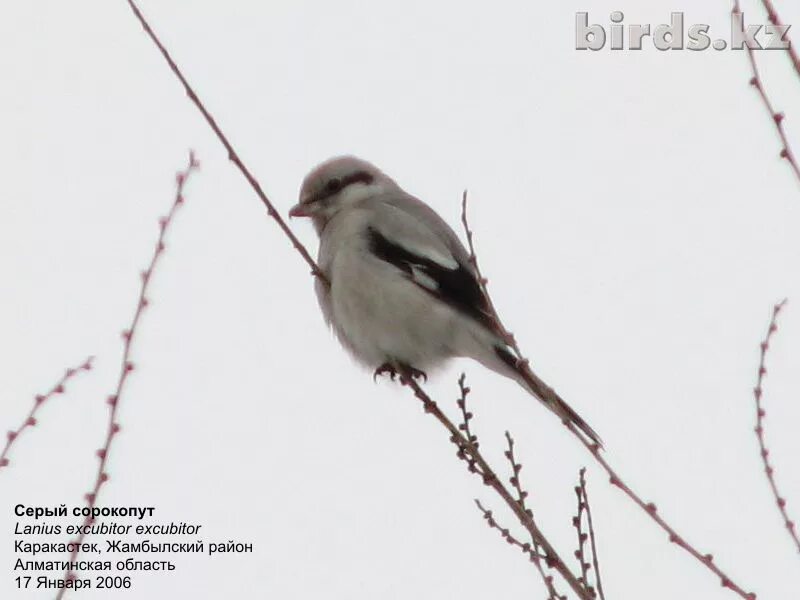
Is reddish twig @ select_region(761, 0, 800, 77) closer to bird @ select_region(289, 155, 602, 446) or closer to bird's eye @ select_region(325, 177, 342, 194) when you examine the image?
bird @ select_region(289, 155, 602, 446)

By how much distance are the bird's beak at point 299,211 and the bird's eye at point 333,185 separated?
16cm

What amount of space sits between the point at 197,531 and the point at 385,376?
1.20 m

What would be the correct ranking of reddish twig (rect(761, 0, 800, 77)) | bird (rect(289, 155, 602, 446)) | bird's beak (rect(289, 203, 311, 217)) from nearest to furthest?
reddish twig (rect(761, 0, 800, 77)) → bird (rect(289, 155, 602, 446)) → bird's beak (rect(289, 203, 311, 217))

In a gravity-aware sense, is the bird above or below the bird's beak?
below

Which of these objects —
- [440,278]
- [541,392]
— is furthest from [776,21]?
[440,278]

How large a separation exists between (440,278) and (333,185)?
986 millimetres

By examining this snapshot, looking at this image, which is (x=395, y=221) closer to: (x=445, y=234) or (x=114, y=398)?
(x=445, y=234)

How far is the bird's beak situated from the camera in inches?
216

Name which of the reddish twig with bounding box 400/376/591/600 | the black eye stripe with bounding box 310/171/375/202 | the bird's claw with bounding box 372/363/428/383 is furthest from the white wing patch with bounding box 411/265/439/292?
the reddish twig with bounding box 400/376/591/600

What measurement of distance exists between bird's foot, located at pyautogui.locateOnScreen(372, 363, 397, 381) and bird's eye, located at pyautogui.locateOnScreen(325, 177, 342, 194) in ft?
3.43

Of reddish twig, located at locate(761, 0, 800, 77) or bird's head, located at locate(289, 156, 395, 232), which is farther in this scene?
bird's head, located at locate(289, 156, 395, 232)

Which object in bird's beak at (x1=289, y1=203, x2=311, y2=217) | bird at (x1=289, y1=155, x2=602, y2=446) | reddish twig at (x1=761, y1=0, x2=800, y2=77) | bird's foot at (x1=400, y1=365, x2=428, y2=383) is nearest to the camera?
reddish twig at (x1=761, y1=0, x2=800, y2=77)

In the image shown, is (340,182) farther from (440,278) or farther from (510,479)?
(510,479)

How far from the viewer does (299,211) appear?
548 cm
